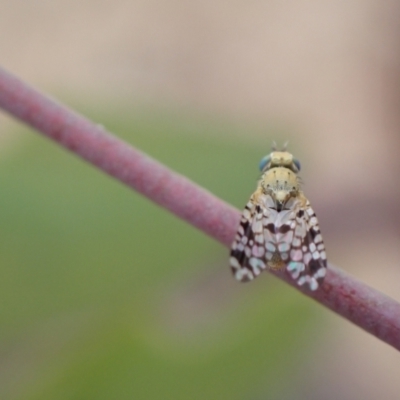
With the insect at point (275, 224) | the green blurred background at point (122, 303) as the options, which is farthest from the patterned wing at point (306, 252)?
the green blurred background at point (122, 303)

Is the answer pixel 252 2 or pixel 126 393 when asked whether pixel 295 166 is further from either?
pixel 252 2

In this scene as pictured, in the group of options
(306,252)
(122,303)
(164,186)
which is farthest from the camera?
(122,303)

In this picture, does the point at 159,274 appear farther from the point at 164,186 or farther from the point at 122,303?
the point at 164,186

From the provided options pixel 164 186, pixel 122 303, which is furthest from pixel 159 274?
pixel 164 186

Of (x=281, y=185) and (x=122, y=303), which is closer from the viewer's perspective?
(x=281, y=185)

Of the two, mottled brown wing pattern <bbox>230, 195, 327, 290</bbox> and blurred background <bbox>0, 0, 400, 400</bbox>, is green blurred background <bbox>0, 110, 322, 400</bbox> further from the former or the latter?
mottled brown wing pattern <bbox>230, 195, 327, 290</bbox>

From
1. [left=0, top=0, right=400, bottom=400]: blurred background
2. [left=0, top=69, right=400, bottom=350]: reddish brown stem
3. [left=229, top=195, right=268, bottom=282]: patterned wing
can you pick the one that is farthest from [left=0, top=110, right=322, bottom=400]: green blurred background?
[left=0, top=69, right=400, bottom=350]: reddish brown stem

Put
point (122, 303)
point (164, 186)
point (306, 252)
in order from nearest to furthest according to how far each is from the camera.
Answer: point (164, 186), point (306, 252), point (122, 303)
